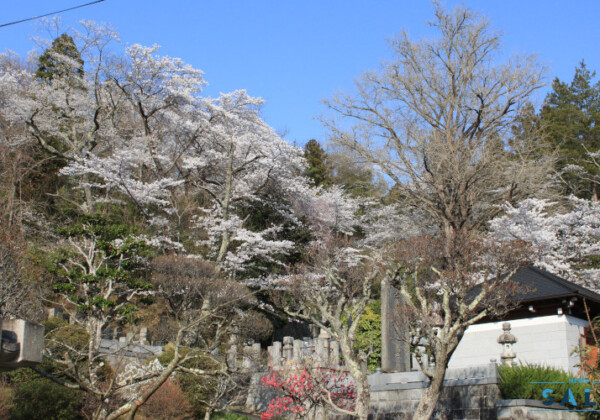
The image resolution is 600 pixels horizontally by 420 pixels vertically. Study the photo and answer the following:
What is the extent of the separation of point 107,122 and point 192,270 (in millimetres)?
11574

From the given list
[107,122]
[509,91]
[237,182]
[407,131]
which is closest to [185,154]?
[237,182]

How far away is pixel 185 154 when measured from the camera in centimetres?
2500

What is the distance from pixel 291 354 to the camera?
1775cm

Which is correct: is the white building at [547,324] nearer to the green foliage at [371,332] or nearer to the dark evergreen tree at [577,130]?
the green foliage at [371,332]

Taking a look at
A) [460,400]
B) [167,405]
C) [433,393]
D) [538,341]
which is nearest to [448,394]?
[460,400]

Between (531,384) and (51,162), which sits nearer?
(531,384)

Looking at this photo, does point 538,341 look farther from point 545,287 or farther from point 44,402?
point 44,402

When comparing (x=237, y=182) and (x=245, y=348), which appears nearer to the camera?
(x=245, y=348)

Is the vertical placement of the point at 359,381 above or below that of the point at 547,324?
below

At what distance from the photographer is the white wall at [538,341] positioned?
1486 cm

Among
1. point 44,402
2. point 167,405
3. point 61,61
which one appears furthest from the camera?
point 61,61

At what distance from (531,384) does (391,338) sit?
12.0 feet

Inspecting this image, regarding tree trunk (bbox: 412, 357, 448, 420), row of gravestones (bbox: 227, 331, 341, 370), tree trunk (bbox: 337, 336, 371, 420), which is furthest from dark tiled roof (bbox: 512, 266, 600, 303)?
row of gravestones (bbox: 227, 331, 341, 370)

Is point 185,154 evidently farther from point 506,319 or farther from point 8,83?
point 506,319
